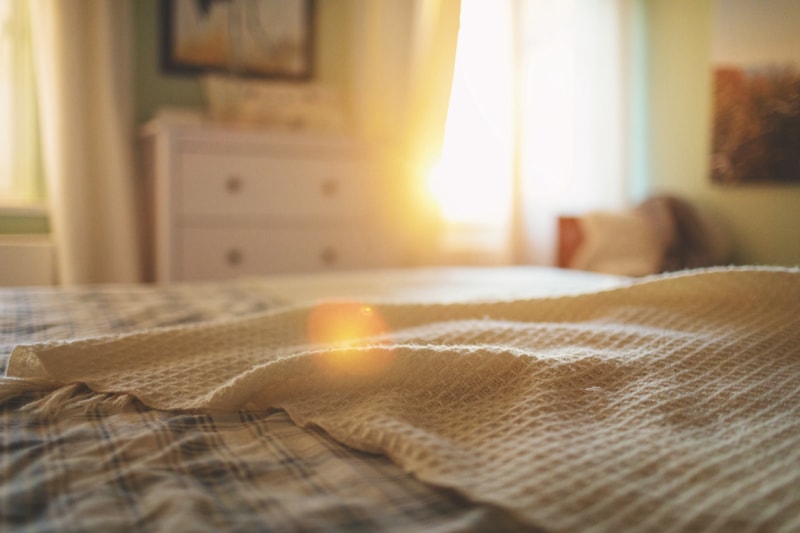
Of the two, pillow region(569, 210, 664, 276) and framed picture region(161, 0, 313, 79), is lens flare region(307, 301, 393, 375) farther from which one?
framed picture region(161, 0, 313, 79)

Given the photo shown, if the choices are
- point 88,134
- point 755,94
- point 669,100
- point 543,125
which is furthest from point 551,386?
point 669,100

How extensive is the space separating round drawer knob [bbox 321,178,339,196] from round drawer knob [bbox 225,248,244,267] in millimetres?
405

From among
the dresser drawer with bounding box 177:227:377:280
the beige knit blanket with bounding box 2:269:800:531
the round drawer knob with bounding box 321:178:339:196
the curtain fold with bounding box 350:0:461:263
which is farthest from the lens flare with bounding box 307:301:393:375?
the round drawer knob with bounding box 321:178:339:196

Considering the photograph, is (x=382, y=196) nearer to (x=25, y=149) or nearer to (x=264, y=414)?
(x=25, y=149)

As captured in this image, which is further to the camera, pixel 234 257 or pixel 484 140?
pixel 484 140

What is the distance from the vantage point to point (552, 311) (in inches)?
32.9

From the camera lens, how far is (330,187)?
2.60 m

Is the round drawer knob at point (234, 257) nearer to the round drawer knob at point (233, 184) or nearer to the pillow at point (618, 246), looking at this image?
the round drawer knob at point (233, 184)

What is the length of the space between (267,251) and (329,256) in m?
0.25

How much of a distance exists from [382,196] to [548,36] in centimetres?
118

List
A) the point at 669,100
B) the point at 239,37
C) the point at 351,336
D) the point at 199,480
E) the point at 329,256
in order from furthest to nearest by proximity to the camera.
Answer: the point at 669,100 < the point at 239,37 < the point at 329,256 < the point at 351,336 < the point at 199,480

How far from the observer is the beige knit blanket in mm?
420

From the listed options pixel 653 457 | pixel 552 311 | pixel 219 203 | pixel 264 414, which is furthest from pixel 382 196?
pixel 653 457

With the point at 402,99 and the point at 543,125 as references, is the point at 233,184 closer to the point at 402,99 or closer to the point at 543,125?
the point at 402,99
